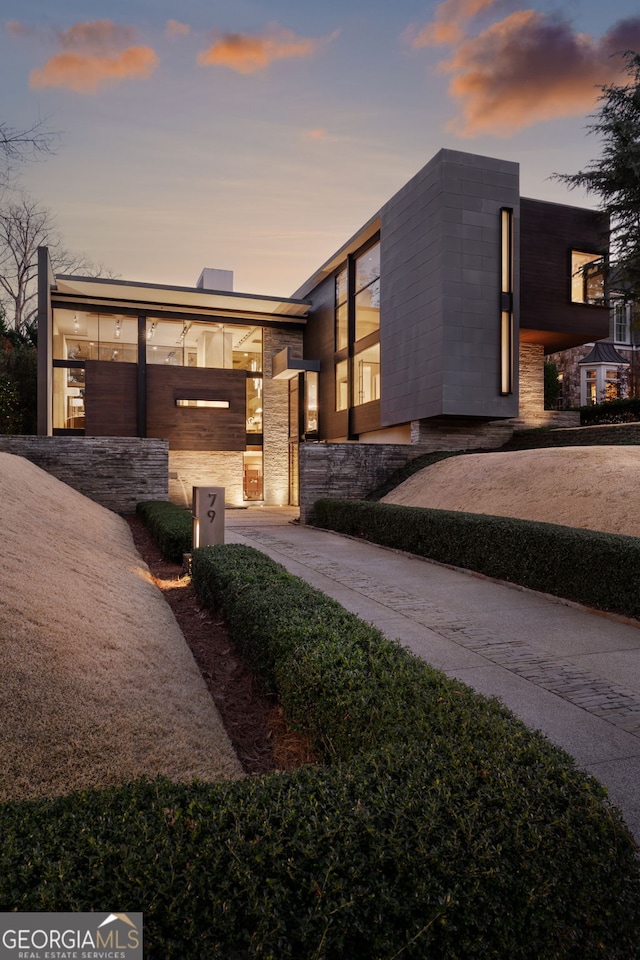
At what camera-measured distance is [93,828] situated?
5.36 ft

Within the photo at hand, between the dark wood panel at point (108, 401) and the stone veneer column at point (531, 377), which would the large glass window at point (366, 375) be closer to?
the stone veneer column at point (531, 377)

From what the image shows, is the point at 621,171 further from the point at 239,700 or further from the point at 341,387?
the point at 239,700

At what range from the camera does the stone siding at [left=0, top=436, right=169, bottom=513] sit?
15617 millimetres

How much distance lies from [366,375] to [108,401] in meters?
11.0

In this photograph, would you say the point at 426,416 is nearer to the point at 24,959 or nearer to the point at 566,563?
the point at 566,563

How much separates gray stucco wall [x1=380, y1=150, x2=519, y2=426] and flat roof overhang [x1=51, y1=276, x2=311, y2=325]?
843cm

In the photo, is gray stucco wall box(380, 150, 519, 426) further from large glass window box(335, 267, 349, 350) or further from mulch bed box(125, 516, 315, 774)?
mulch bed box(125, 516, 315, 774)

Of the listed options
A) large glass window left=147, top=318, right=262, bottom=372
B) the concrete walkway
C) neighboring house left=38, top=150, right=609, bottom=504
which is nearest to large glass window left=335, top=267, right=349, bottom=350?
neighboring house left=38, top=150, right=609, bottom=504

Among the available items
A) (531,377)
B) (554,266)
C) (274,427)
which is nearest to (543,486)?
(531,377)

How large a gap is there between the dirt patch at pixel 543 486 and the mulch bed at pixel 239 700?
693 cm

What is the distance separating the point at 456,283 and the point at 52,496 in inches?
532

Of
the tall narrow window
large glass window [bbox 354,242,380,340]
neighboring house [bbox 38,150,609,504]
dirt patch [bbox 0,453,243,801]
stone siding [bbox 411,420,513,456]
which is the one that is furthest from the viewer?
large glass window [bbox 354,242,380,340]

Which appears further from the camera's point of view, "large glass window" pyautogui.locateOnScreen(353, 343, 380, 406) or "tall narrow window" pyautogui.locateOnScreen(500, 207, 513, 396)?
"large glass window" pyautogui.locateOnScreen(353, 343, 380, 406)

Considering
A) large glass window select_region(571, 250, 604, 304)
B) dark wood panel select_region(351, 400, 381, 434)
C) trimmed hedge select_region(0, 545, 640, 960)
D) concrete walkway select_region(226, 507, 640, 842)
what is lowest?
concrete walkway select_region(226, 507, 640, 842)
